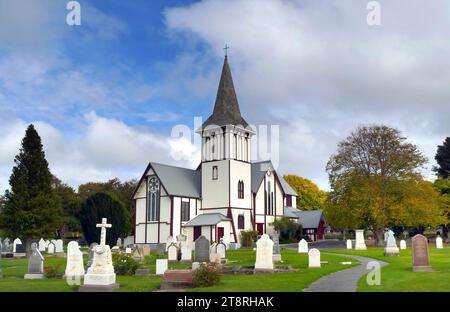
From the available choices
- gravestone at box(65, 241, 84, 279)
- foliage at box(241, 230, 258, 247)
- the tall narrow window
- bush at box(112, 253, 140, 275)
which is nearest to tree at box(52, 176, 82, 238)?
the tall narrow window

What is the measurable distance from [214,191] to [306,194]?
44510 millimetres

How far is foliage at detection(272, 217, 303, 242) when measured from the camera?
58.0m

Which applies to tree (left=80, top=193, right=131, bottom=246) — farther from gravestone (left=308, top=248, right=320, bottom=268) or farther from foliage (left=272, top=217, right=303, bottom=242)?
gravestone (left=308, top=248, right=320, bottom=268)

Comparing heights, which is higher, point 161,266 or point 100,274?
point 100,274

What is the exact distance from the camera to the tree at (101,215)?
181 ft

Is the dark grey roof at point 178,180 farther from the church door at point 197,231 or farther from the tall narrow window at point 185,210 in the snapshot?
the church door at point 197,231

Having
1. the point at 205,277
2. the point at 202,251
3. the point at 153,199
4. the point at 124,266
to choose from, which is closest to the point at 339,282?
the point at 205,277

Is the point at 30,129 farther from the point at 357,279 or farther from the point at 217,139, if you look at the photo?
the point at 357,279

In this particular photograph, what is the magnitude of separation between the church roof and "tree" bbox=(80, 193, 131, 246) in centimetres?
1428

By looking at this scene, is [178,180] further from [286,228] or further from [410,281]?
[410,281]

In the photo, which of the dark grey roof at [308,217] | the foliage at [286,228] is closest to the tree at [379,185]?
the foliage at [286,228]

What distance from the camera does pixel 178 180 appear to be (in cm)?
5569
